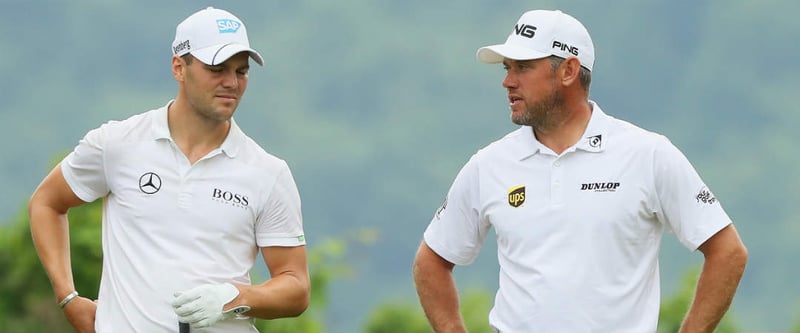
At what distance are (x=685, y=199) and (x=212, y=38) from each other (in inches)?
83.3

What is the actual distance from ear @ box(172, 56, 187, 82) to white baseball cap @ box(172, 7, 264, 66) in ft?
0.09

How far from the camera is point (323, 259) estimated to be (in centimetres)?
2631

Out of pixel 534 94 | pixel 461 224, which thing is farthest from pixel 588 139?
pixel 461 224

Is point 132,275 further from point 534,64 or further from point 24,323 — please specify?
point 24,323

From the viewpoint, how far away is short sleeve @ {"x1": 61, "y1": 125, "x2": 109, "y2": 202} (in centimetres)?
702

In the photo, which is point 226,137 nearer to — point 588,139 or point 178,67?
point 178,67

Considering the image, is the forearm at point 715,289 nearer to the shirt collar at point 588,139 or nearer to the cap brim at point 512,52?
the shirt collar at point 588,139

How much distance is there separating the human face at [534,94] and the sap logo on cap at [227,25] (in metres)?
1.20

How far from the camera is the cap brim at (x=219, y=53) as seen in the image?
263 inches

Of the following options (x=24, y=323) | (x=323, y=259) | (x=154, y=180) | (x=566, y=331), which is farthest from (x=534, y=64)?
(x=323, y=259)

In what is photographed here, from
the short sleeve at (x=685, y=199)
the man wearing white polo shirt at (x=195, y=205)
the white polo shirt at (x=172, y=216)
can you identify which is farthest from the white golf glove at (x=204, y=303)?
the short sleeve at (x=685, y=199)

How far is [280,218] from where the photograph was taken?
22.6 feet

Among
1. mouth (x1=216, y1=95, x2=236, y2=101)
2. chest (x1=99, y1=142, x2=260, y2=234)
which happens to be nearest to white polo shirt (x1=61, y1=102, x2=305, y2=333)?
chest (x1=99, y1=142, x2=260, y2=234)

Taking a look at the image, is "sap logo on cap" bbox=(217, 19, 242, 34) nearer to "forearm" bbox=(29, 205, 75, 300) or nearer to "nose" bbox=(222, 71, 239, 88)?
"nose" bbox=(222, 71, 239, 88)
